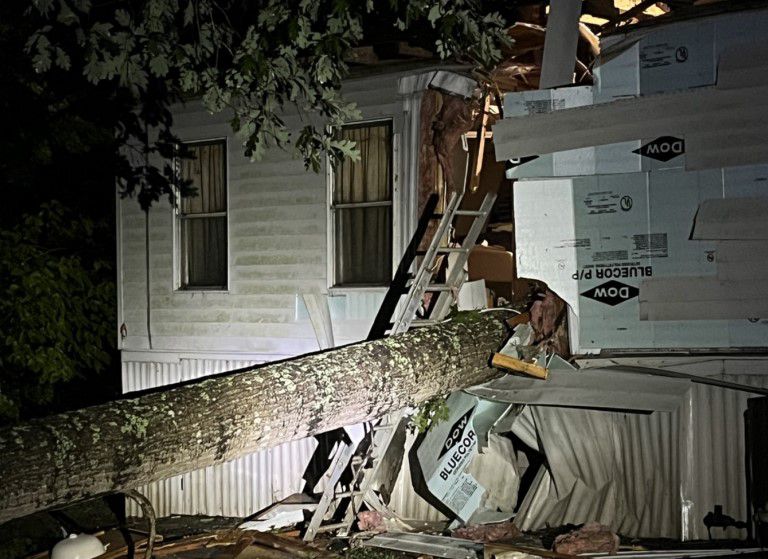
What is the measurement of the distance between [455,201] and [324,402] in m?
2.66

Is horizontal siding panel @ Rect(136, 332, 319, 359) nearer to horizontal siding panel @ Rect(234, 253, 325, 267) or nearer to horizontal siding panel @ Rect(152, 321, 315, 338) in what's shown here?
horizontal siding panel @ Rect(152, 321, 315, 338)

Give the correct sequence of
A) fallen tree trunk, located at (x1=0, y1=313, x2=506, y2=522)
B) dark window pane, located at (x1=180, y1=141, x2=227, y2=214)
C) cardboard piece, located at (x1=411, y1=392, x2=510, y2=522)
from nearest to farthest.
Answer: fallen tree trunk, located at (x1=0, y1=313, x2=506, y2=522) → cardboard piece, located at (x1=411, y1=392, x2=510, y2=522) → dark window pane, located at (x1=180, y1=141, x2=227, y2=214)

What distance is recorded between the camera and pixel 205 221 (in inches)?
468

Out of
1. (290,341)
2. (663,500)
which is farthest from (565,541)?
(290,341)

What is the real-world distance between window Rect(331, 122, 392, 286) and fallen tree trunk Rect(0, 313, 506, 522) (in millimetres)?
1760

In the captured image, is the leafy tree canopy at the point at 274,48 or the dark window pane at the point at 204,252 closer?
the leafy tree canopy at the point at 274,48

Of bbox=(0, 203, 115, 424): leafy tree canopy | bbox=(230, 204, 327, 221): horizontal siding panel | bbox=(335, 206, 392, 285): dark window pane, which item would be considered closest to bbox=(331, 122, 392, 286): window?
bbox=(335, 206, 392, 285): dark window pane

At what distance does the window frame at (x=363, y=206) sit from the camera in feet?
33.8

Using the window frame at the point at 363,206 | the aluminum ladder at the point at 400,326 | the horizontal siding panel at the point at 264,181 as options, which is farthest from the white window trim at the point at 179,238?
the aluminum ladder at the point at 400,326

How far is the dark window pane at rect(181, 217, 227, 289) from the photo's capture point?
11758 mm

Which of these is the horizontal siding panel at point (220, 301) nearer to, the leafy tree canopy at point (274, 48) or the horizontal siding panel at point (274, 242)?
the horizontal siding panel at point (274, 242)

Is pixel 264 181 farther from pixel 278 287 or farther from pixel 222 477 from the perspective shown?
pixel 222 477

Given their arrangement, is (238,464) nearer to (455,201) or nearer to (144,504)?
(455,201)

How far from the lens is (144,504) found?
20.1ft
